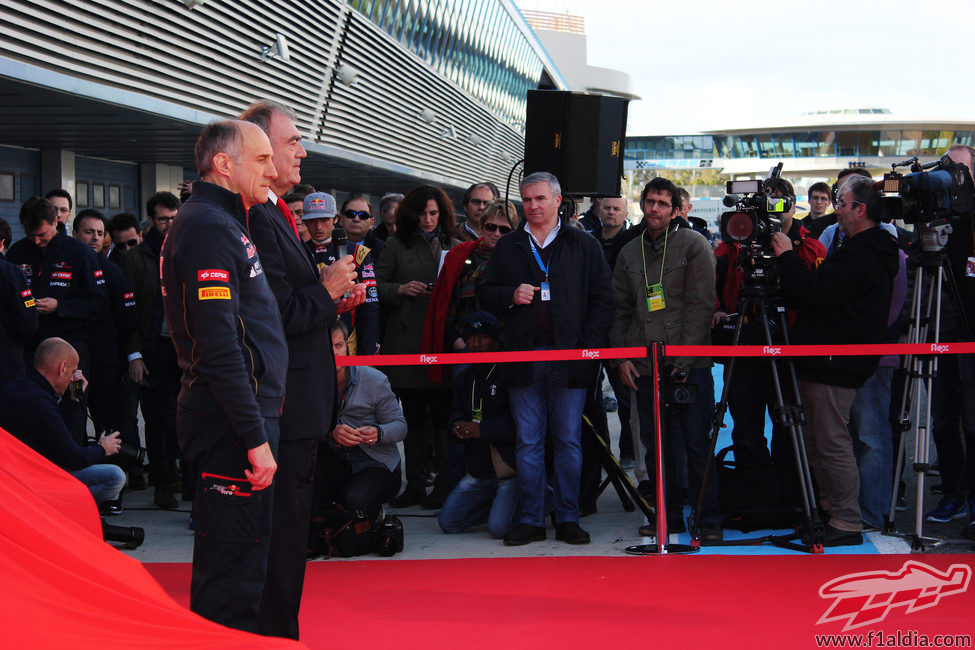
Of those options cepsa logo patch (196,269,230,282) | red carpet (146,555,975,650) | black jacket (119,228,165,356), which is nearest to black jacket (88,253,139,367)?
black jacket (119,228,165,356)

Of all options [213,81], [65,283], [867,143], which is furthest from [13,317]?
[867,143]

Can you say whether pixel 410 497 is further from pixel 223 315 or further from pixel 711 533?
pixel 223 315

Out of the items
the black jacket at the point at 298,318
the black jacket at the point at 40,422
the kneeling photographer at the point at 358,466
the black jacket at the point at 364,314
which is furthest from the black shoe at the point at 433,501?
the black jacket at the point at 298,318

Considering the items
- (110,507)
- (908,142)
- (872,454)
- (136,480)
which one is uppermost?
(908,142)

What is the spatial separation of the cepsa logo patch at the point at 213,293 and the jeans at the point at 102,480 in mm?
3526

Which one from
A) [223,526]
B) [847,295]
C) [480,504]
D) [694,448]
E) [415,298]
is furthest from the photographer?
[415,298]

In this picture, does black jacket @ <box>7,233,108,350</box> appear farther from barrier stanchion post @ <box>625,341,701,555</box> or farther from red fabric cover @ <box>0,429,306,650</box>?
red fabric cover @ <box>0,429,306,650</box>

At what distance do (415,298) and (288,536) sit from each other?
12.2 feet

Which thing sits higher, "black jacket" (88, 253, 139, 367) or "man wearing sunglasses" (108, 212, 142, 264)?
"man wearing sunglasses" (108, 212, 142, 264)

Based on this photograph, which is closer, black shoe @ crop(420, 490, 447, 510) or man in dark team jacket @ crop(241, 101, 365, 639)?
man in dark team jacket @ crop(241, 101, 365, 639)

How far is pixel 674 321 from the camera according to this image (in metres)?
5.79

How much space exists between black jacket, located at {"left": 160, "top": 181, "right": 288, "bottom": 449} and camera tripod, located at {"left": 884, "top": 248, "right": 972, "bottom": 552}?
364 centimetres

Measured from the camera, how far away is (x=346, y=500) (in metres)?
5.50

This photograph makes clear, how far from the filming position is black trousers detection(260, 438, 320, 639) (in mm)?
3385
